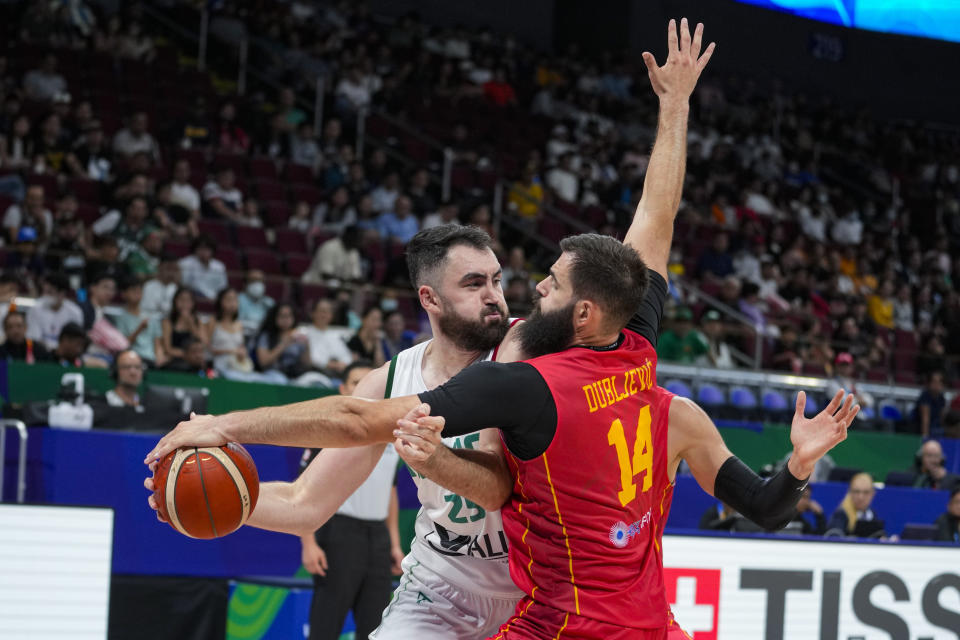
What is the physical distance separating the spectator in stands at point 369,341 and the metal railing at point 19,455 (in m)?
3.45

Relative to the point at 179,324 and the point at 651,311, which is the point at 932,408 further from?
the point at 651,311

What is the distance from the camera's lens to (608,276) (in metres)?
3.10

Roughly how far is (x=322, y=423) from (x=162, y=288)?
7.82 meters

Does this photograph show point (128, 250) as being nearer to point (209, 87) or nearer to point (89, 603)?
point (209, 87)

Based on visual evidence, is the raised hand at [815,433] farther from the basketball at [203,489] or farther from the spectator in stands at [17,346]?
the spectator in stands at [17,346]

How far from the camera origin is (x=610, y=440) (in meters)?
3.05

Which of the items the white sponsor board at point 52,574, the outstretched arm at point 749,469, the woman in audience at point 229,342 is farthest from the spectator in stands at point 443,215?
the outstretched arm at point 749,469

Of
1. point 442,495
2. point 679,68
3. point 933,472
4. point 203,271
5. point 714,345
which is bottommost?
point 933,472

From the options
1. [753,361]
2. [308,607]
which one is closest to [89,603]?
[308,607]

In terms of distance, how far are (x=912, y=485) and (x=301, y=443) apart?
29.9 feet

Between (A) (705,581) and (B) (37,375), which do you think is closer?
(A) (705,581)

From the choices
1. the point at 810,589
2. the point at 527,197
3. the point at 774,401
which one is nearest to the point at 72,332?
the point at 810,589

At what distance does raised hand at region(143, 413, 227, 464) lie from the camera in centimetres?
292

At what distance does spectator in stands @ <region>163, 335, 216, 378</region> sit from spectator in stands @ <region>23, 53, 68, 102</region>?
5.27 metres
